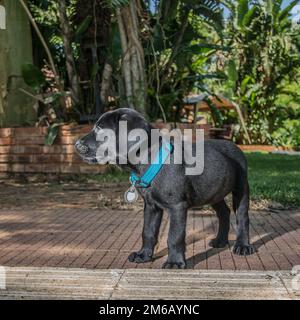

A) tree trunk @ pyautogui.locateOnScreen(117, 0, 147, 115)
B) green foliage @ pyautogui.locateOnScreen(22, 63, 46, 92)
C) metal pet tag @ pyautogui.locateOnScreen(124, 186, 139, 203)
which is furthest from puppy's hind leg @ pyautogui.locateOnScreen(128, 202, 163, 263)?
green foliage @ pyautogui.locateOnScreen(22, 63, 46, 92)

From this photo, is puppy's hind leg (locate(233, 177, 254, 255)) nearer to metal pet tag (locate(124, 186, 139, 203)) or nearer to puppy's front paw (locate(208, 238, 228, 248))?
puppy's front paw (locate(208, 238, 228, 248))

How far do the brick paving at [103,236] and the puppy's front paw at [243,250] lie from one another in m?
0.05

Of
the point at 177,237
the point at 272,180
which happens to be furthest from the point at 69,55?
the point at 177,237

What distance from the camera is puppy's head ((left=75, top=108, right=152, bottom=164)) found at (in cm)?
435

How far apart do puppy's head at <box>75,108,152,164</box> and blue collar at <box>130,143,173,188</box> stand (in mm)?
177

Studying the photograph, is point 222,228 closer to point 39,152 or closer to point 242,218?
point 242,218

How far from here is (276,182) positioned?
9.88 metres

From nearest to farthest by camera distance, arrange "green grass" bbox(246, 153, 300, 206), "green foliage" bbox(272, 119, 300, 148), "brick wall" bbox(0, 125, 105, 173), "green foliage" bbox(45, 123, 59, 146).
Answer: "green grass" bbox(246, 153, 300, 206) → "green foliage" bbox(45, 123, 59, 146) → "brick wall" bbox(0, 125, 105, 173) → "green foliage" bbox(272, 119, 300, 148)

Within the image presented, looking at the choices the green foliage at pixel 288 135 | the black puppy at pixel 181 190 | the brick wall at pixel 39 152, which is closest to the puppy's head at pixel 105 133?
the black puppy at pixel 181 190

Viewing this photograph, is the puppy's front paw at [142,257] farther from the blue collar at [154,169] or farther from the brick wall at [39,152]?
the brick wall at [39,152]

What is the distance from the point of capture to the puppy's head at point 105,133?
4.35 meters

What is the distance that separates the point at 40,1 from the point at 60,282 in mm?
10189
